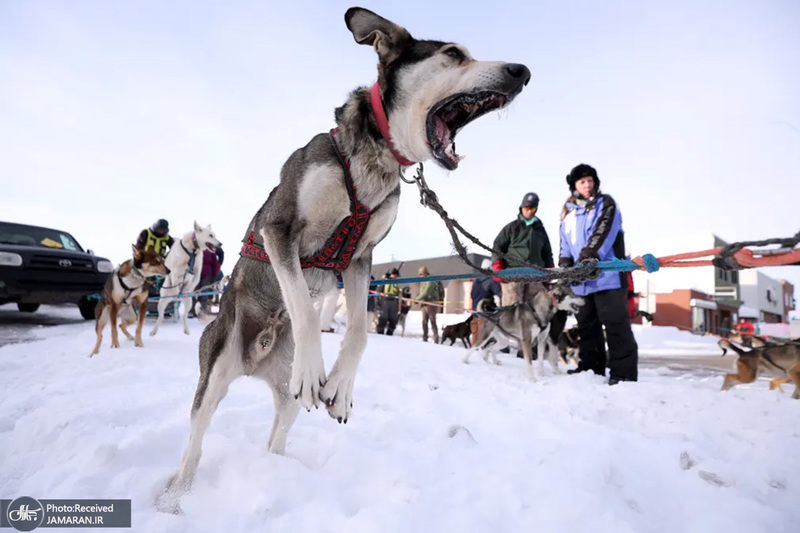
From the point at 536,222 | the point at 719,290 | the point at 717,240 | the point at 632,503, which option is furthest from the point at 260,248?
the point at 719,290

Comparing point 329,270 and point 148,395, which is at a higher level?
point 329,270

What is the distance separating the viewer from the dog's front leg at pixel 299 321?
63.7 inches

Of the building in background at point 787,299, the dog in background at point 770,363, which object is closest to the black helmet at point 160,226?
the dog in background at point 770,363

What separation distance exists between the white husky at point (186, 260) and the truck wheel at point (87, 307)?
2.45 m

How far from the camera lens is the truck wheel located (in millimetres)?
10154

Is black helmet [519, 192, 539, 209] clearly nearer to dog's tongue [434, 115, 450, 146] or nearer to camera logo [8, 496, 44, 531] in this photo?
dog's tongue [434, 115, 450, 146]

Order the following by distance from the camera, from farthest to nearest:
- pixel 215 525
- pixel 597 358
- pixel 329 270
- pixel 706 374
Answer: pixel 706 374 → pixel 597 358 → pixel 329 270 → pixel 215 525

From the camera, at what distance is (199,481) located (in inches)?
72.3

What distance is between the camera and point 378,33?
1831mm

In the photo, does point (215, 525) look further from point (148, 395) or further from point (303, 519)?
point (148, 395)

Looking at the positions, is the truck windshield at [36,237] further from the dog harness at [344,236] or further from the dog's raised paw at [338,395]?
the dog's raised paw at [338,395]

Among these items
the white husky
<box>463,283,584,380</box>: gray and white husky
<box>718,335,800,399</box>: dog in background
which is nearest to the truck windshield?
the white husky

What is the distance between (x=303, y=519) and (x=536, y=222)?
5.84 metres

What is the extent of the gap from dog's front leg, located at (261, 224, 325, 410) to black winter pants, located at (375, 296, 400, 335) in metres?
9.51
